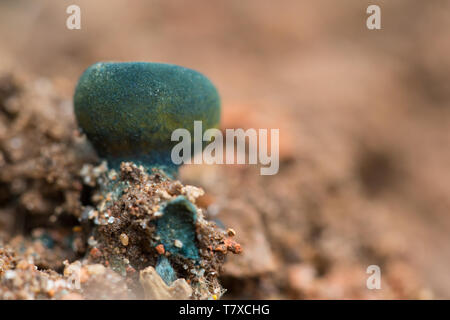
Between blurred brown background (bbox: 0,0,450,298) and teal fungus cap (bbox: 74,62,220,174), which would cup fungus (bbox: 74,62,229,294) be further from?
blurred brown background (bbox: 0,0,450,298)

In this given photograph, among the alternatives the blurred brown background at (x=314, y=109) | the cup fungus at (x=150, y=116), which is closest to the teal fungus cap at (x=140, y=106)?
the cup fungus at (x=150, y=116)

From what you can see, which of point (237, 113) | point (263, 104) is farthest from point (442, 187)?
point (237, 113)

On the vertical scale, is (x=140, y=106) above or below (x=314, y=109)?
below

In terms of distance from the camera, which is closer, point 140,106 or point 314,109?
point 140,106

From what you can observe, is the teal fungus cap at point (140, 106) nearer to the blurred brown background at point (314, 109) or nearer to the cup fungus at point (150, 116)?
the cup fungus at point (150, 116)

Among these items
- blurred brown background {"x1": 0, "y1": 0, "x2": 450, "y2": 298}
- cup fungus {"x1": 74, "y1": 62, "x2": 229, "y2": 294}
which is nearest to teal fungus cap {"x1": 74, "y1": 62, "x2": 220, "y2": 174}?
cup fungus {"x1": 74, "y1": 62, "x2": 229, "y2": 294}

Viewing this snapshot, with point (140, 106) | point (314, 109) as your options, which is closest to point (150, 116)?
point (140, 106)

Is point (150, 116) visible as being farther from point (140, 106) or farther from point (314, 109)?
point (314, 109)
